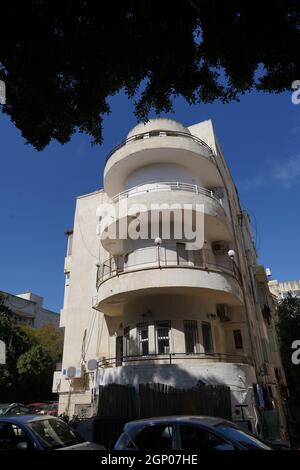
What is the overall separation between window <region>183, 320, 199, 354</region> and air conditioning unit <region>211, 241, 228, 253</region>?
4.72 m

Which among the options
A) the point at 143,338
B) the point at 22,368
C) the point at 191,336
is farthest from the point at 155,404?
the point at 22,368

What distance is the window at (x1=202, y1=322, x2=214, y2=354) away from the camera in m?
14.4

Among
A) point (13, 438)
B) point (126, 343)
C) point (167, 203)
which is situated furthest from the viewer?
point (167, 203)

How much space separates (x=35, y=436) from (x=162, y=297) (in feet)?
28.6

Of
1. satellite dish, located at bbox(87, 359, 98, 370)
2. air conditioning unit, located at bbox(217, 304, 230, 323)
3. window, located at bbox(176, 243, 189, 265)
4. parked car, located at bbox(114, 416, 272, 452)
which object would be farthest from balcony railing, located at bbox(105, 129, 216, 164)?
parked car, located at bbox(114, 416, 272, 452)

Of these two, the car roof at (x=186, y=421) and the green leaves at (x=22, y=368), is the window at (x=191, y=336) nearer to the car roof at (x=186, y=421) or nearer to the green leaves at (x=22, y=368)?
the car roof at (x=186, y=421)

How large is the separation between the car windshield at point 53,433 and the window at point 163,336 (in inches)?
267

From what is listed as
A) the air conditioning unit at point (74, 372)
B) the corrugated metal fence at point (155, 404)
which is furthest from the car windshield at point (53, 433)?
the air conditioning unit at point (74, 372)

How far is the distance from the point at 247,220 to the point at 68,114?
24.1 metres

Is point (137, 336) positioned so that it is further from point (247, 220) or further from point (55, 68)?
point (247, 220)

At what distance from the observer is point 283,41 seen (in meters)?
5.40

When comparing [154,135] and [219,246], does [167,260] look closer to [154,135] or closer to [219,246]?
[219,246]

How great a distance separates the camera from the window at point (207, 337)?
14.4 m

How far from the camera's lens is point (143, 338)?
14.3 metres
